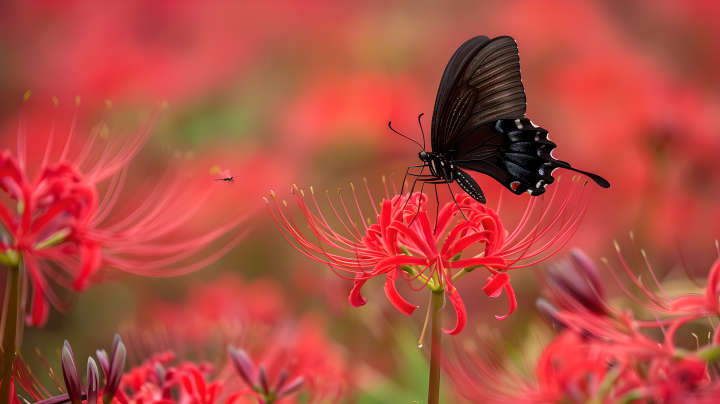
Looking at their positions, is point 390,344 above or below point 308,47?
below

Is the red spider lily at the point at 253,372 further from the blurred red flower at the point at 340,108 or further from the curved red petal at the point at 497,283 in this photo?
the blurred red flower at the point at 340,108

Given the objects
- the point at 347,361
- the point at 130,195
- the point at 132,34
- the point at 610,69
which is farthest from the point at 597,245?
the point at 132,34

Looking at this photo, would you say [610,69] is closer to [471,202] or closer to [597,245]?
[597,245]

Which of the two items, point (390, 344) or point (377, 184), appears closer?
point (390, 344)

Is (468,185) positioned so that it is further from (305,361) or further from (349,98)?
(349,98)

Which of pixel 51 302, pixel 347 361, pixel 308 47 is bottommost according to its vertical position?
pixel 347 361

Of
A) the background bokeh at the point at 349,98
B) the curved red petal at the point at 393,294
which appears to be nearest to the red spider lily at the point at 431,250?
the curved red petal at the point at 393,294
